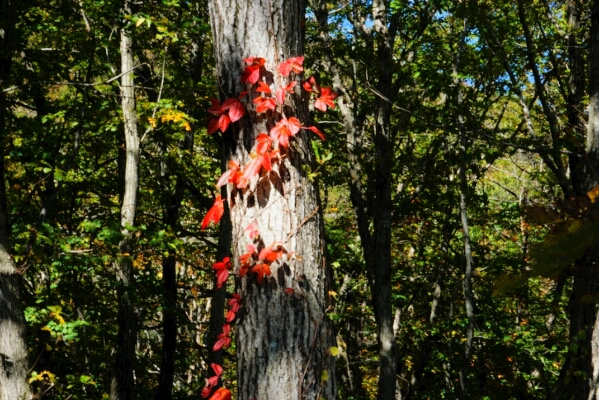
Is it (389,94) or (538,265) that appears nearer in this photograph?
(538,265)

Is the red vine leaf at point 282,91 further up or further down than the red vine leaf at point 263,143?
further up

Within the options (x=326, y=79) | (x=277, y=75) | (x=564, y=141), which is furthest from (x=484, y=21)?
(x=277, y=75)

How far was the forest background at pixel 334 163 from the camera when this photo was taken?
601 cm

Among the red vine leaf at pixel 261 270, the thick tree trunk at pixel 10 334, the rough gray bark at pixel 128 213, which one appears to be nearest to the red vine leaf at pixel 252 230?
the red vine leaf at pixel 261 270

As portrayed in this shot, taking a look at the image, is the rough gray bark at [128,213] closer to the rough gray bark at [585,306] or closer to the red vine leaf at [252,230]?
the rough gray bark at [585,306]

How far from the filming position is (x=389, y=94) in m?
7.80

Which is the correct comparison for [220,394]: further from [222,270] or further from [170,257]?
[170,257]

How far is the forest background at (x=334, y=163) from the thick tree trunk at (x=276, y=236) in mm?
A: 157

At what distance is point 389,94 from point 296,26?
5319mm

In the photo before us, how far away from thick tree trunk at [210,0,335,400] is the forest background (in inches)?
6.2

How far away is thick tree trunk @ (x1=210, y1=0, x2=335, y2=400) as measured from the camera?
8.21ft

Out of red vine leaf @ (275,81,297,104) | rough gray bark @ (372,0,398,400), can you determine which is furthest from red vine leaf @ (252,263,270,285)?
rough gray bark @ (372,0,398,400)

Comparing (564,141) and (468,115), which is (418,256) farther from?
(564,141)

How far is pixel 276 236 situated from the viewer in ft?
8.40
